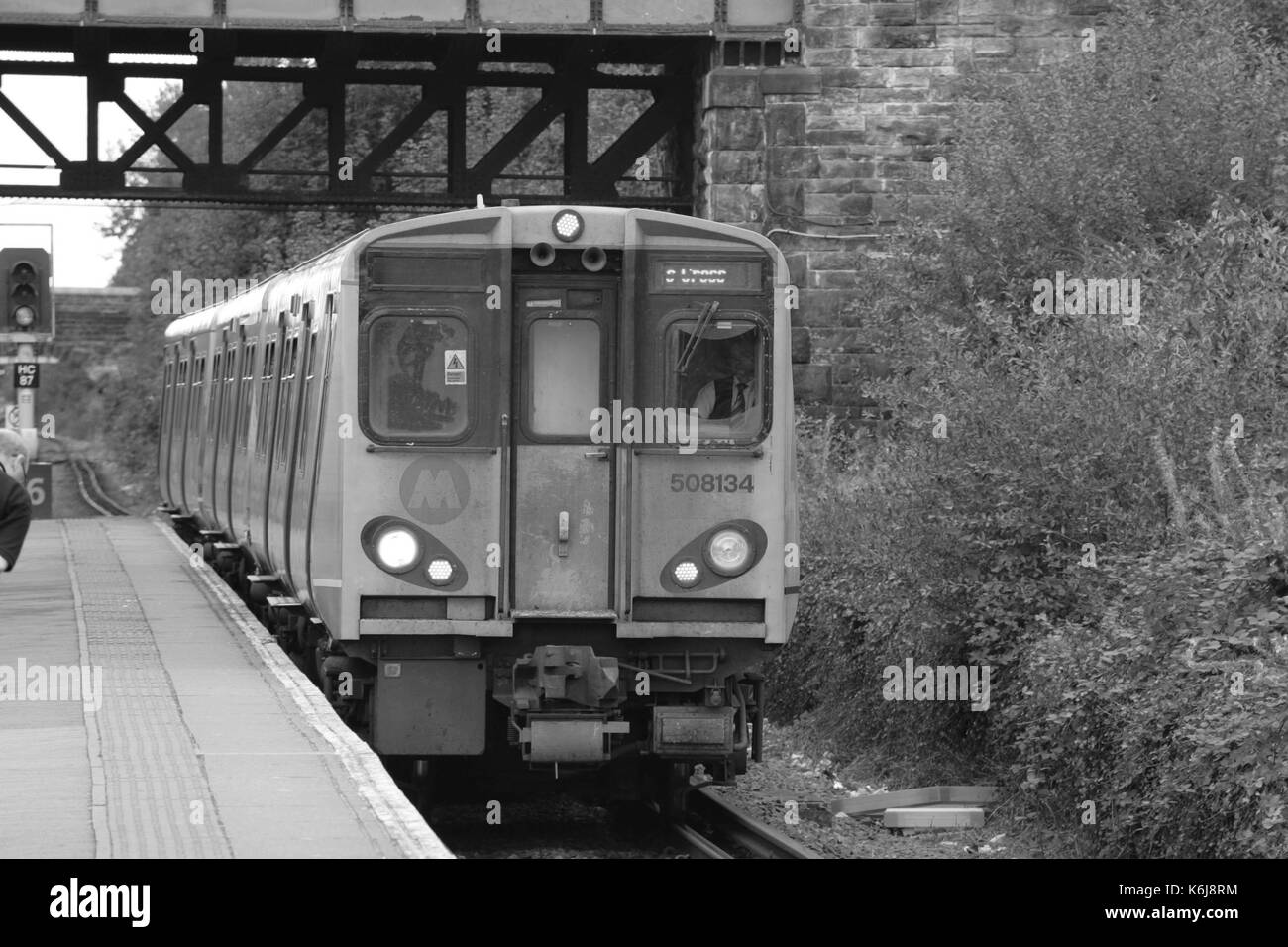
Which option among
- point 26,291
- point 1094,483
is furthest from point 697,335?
point 26,291

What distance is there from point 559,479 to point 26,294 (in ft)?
31.6

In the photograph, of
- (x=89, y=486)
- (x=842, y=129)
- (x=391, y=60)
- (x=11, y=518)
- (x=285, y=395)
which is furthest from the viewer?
(x=89, y=486)

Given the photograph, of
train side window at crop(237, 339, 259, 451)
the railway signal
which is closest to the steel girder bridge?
the railway signal

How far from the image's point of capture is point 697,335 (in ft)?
34.2

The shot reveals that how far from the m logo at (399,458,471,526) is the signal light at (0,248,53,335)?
9.17 meters

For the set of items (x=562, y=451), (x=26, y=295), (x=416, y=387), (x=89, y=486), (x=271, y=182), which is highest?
(x=271, y=182)

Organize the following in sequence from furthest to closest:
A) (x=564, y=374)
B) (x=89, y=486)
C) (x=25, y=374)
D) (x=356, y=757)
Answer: (x=89, y=486)
(x=25, y=374)
(x=564, y=374)
(x=356, y=757)

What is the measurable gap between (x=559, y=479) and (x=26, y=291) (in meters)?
9.62

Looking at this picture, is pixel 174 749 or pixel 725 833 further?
pixel 725 833

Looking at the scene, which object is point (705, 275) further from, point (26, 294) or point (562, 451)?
point (26, 294)

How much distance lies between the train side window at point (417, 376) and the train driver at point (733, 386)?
1249mm

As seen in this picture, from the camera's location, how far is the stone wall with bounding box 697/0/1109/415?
21562 millimetres

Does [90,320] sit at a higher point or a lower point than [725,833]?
higher
